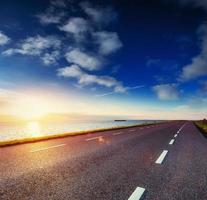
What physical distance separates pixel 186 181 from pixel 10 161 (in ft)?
17.6

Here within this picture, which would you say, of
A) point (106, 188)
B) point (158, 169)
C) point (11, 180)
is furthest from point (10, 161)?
point (158, 169)

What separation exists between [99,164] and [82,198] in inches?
112

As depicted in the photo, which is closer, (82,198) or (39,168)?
(82,198)

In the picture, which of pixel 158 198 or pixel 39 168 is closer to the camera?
pixel 158 198

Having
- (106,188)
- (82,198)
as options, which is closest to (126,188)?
(106,188)

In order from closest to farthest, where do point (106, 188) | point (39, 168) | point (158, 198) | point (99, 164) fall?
point (158, 198) < point (106, 188) < point (39, 168) < point (99, 164)

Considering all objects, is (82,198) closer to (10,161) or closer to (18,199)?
(18,199)

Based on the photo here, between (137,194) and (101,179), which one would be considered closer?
(137,194)

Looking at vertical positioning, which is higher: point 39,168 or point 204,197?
point 39,168

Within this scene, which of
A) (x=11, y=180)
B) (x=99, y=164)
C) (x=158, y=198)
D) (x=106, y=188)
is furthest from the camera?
(x=99, y=164)

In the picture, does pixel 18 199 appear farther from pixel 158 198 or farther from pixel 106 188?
pixel 158 198

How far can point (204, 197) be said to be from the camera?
12.8 feet

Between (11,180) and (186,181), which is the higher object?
(11,180)

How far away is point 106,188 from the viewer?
425 cm
